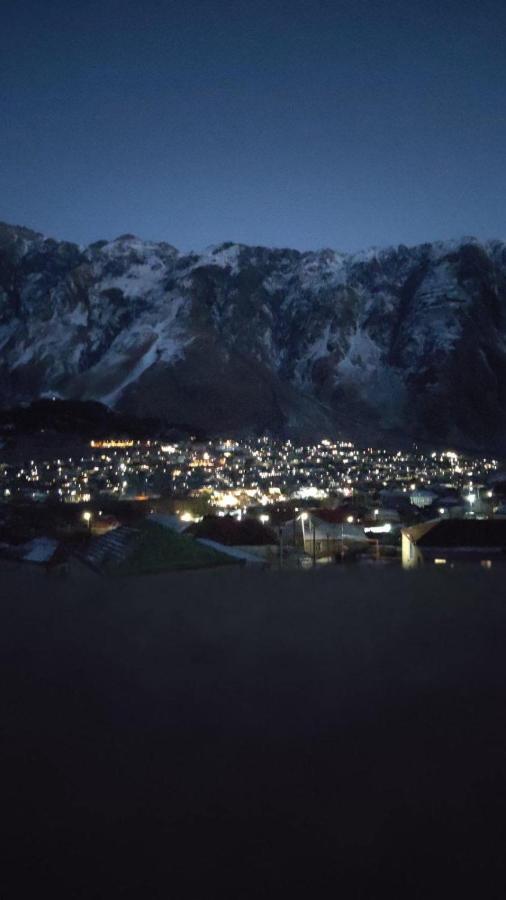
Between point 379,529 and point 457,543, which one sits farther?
point 379,529

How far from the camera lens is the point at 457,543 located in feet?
11.9

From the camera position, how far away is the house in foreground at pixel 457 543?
343 centimetres

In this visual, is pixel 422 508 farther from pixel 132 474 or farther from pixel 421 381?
pixel 421 381

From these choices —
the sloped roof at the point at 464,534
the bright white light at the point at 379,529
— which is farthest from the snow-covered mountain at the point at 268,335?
the sloped roof at the point at 464,534

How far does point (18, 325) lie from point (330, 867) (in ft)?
164

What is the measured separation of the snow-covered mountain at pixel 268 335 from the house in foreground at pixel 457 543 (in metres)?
30.8

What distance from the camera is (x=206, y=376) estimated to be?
38969 mm

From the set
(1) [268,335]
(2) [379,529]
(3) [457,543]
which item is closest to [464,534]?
(3) [457,543]

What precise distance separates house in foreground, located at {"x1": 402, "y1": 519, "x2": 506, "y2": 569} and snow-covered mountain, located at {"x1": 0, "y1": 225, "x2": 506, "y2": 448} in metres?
30.8

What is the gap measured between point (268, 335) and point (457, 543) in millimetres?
44202

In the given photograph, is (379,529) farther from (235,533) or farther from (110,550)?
(110,550)

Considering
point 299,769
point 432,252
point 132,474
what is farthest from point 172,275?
point 299,769

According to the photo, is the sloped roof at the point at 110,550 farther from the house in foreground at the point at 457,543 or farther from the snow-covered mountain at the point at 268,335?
the snow-covered mountain at the point at 268,335

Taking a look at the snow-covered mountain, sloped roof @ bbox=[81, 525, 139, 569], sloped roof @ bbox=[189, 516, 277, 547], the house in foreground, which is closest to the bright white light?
sloped roof @ bbox=[189, 516, 277, 547]
